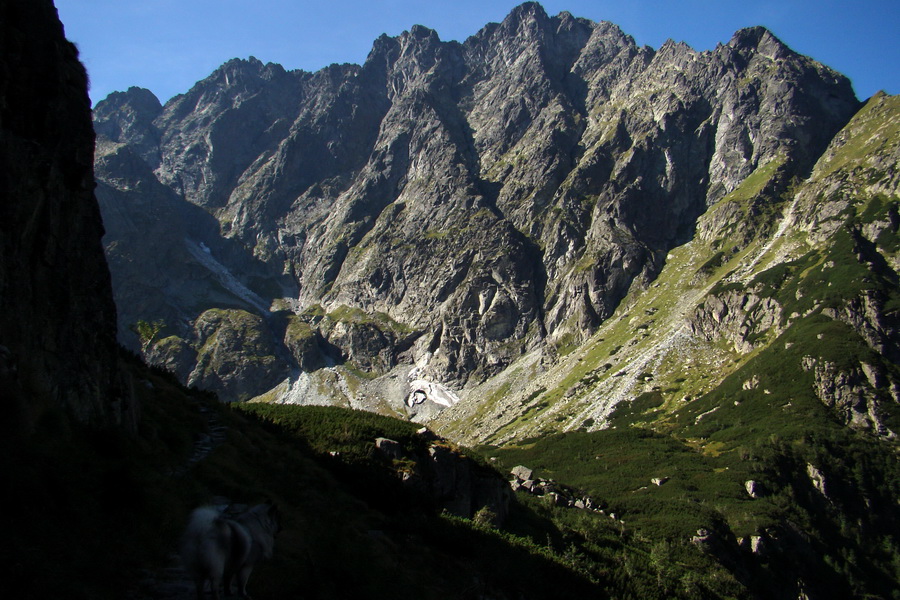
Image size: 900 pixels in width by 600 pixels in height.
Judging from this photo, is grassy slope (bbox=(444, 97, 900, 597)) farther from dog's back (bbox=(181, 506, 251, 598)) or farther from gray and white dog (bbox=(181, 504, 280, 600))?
dog's back (bbox=(181, 506, 251, 598))

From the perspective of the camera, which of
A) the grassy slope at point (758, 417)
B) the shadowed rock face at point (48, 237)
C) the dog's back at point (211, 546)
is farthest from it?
the grassy slope at point (758, 417)

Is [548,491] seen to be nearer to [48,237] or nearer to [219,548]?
[48,237]

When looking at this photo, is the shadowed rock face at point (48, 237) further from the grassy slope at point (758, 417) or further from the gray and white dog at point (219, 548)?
the grassy slope at point (758, 417)

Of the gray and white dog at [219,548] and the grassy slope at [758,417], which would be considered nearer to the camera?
the gray and white dog at [219,548]

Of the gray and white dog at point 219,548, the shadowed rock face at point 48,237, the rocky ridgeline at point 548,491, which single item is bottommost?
the rocky ridgeline at point 548,491

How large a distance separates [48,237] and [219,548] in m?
11.3

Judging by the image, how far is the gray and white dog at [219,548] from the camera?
8.39 m

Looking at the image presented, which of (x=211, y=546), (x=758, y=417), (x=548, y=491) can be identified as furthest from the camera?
(x=758, y=417)

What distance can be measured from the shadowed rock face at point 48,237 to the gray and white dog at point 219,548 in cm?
536

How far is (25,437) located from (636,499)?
274 feet

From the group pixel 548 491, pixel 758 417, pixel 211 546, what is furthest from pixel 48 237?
pixel 758 417

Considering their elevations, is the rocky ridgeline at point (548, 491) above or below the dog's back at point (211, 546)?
below

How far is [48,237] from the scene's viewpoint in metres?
14.8

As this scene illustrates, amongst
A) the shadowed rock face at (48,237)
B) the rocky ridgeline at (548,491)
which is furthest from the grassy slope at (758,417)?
the shadowed rock face at (48,237)
